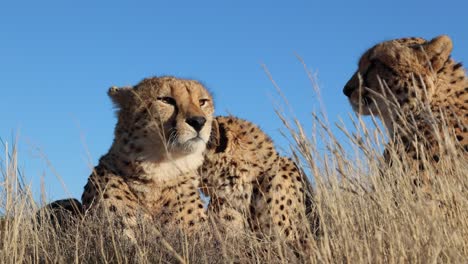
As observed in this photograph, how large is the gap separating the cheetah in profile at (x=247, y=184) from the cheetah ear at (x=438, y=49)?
98 centimetres

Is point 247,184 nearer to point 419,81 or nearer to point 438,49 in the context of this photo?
point 419,81

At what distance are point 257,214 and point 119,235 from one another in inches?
45.8

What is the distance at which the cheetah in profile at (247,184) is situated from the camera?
4312 millimetres

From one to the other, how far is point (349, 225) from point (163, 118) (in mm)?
1383

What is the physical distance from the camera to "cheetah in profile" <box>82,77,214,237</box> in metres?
3.60

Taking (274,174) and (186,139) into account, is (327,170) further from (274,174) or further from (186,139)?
(274,174)

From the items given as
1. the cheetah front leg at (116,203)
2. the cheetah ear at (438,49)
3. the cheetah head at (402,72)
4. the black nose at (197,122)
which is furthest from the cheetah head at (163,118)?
the cheetah ear at (438,49)

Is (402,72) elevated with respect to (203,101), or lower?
lower

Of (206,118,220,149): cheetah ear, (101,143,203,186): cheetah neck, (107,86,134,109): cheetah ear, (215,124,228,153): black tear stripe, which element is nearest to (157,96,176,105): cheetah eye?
(107,86,134,109): cheetah ear

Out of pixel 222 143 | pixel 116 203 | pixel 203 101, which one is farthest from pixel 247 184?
pixel 116 203

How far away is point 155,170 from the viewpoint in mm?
3684

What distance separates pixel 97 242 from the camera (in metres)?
3.43

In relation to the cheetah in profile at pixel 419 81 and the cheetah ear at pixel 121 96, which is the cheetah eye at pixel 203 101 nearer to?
the cheetah ear at pixel 121 96

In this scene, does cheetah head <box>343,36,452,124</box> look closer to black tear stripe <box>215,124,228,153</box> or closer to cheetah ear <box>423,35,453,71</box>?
cheetah ear <box>423,35,453,71</box>
